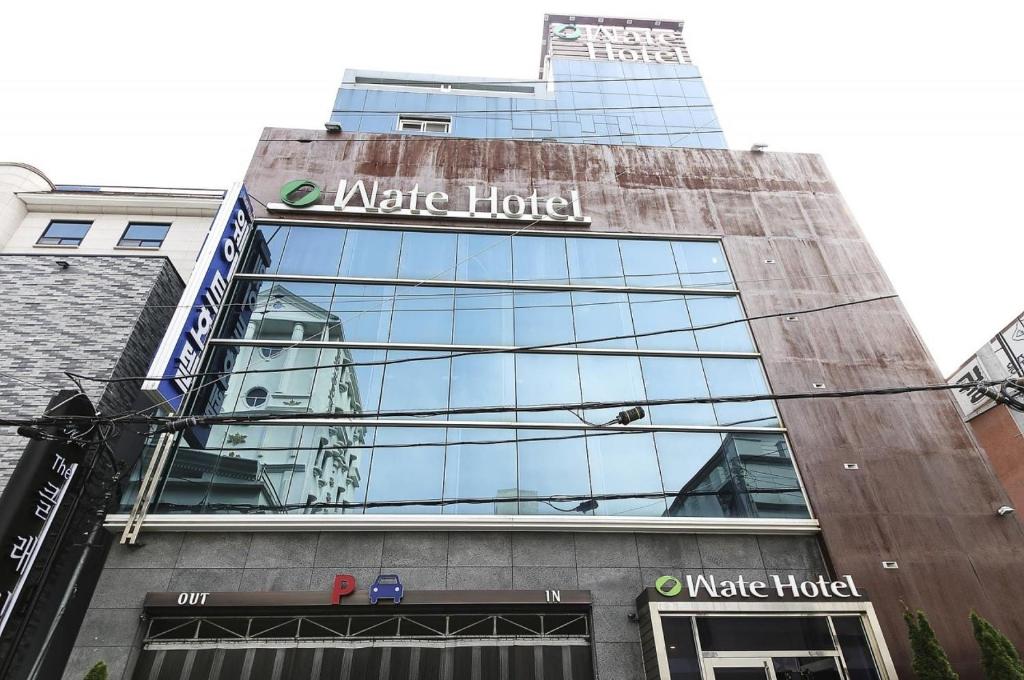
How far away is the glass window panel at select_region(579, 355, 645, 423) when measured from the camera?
52.0ft

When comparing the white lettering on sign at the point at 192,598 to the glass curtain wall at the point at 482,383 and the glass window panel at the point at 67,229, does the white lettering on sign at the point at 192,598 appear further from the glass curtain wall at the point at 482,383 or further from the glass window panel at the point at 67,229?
the glass window panel at the point at 67,229

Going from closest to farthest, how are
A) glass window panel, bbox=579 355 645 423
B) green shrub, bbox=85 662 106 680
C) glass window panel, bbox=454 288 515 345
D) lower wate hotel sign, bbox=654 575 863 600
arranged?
1. green shrub, bbox=85 662 106 680
2. lower wate hotel sign, bbox=654 575 863 600
3. glass window panel, bbox=579 355 645 423
4. glass window panel, bbox=454 288 515 345

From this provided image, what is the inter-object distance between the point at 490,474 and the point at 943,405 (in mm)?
13368

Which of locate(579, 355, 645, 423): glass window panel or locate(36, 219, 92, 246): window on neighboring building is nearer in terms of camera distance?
locate(579, 355, 645, 423): glass window panel

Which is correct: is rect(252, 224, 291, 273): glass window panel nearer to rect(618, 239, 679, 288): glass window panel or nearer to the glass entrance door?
rect(618, 239, 679, 288): glass window panel

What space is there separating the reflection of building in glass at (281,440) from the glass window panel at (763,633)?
8735mm

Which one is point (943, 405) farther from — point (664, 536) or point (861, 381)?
point (664, 536)

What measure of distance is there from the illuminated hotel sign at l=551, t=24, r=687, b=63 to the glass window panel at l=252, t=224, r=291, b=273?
1083 inches

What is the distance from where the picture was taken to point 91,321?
1638 cm

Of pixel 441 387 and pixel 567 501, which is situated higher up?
pixel 441 387

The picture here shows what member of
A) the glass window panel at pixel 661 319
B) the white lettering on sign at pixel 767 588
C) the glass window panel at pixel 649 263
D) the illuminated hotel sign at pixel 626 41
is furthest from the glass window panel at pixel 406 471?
the illuminated hotel sign at pixel 626 41

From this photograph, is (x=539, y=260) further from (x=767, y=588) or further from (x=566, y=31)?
(x=566, y=31)

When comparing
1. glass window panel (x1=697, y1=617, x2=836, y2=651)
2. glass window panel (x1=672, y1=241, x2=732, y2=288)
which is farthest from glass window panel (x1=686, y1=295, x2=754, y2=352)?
glass window panel (x1=697, y1=617, x2=836, y2=651)

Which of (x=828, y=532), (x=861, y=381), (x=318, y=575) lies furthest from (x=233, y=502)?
(x=861, y=381)
